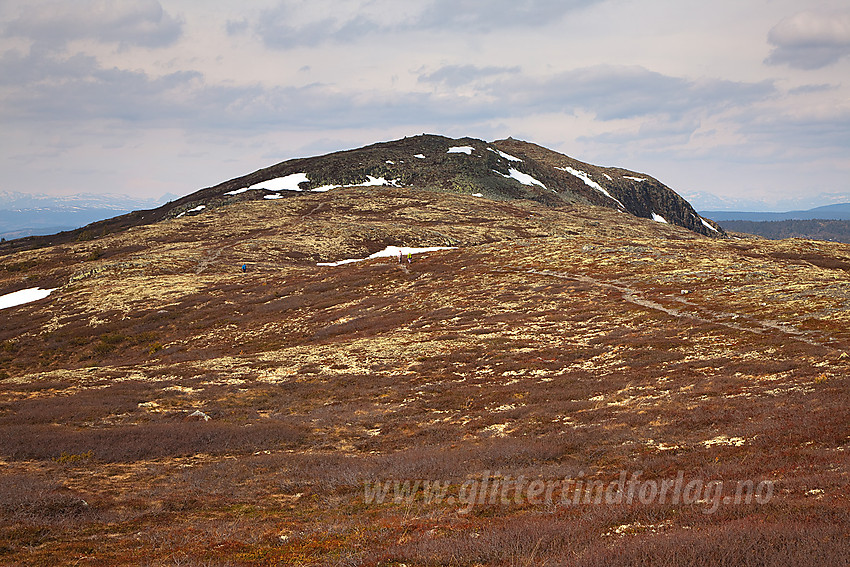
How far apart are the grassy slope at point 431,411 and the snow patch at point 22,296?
639cm

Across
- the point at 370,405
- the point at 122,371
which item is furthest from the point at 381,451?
the point at 122,371

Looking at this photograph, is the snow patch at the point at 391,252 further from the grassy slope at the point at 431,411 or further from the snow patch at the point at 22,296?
the snow patch at the point at 22,296

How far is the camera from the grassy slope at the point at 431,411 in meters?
13.8

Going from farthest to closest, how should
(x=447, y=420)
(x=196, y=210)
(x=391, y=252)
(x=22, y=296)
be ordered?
1. (x=196, y=210)
2. (x=391, y=252)
3. (x=22, y=296)
4. (x=447, y=420)

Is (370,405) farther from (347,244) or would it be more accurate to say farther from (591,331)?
(347,244)

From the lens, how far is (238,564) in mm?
13148

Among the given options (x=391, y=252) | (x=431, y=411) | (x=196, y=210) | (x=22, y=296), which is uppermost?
(x=196, y=210)

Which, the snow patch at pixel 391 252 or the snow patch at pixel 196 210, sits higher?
the snow patch at pixel 196 210

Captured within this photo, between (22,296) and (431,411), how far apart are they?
92.7 metres

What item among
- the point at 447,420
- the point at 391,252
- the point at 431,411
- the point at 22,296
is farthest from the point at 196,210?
the point at 447,420

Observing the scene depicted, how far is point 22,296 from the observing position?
91.4 meters

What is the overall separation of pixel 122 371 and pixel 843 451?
174ft

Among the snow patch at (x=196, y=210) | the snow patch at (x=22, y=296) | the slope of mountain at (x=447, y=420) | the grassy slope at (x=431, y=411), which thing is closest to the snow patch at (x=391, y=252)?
the grassy slope at (x=431, y=411)

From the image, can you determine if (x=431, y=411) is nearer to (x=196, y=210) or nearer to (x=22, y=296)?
(x=22, y=296)
